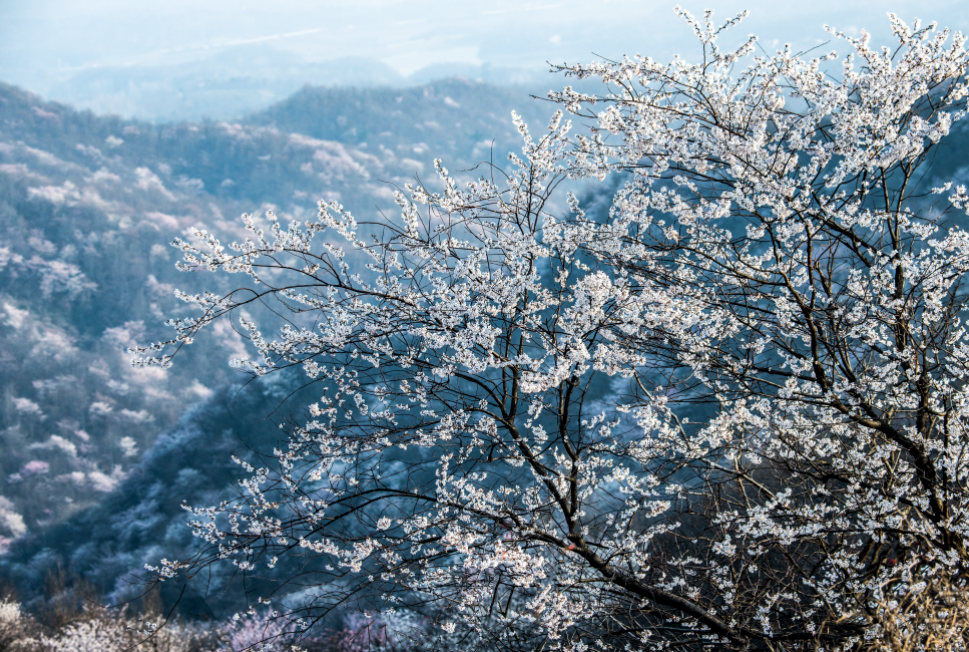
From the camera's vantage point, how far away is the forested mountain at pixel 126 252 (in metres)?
35.5

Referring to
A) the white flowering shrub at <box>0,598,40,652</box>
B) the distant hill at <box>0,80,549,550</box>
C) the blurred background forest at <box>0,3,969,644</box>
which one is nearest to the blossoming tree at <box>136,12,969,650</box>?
the blurred background forest at <box>0,3,969,644</box>

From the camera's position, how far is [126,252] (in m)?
71.1

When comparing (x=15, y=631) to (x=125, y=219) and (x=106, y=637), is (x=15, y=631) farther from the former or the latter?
(x=125, y=219)

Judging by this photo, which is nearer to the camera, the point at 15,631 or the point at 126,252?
the point at 15,631

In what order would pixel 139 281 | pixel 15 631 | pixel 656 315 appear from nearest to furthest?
pixel 656 315, pixel 15 631, pixel 139 281

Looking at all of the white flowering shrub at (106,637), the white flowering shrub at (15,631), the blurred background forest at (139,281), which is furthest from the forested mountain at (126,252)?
the white flowering shrub at (106,637)

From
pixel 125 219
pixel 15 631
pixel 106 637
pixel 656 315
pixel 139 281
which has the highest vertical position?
pixel 125 219

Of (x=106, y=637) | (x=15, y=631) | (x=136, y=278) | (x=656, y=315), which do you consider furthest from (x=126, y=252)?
(x=656, y=315)

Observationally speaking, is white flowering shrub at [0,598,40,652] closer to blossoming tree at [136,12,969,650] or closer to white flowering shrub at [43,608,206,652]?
white flowering shrub at [43,608,206,652]

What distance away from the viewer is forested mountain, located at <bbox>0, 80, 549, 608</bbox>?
35.5 meters

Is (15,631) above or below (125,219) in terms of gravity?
below

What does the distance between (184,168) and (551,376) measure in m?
119

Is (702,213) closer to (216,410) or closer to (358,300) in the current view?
(358,300)

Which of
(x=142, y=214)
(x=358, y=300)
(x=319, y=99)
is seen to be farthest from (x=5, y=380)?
(x=319, y=99)
